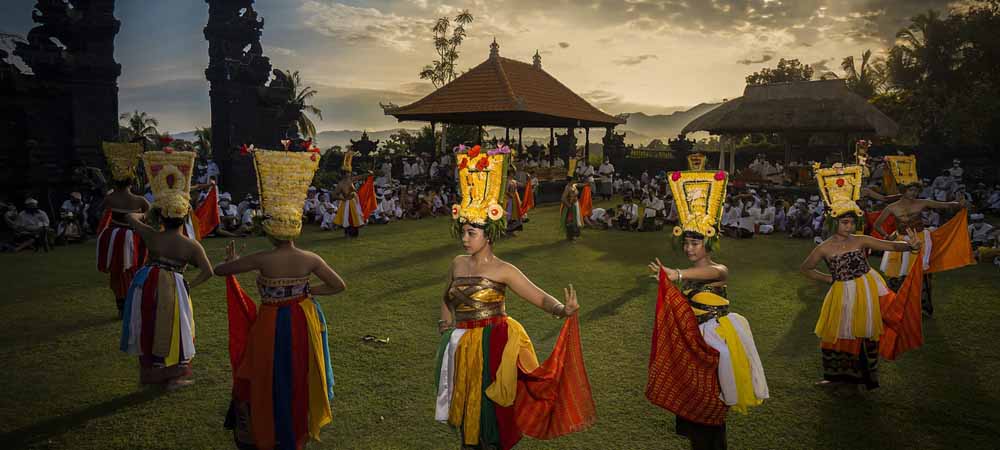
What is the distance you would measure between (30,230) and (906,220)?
1754cm

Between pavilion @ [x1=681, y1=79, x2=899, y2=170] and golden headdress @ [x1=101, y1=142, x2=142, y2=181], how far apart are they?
28.5m

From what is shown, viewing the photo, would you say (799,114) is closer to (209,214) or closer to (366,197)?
(366,197)

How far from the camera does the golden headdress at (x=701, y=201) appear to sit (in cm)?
444

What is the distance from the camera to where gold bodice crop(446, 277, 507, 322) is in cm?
392

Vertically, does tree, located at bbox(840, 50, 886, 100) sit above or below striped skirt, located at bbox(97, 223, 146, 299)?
above

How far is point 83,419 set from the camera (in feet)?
16.3

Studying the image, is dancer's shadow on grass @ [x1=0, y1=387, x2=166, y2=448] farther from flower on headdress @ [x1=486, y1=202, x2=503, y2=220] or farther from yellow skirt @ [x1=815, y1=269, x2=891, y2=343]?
yellow skirt @ [x1=815, y1=269, x2=891, y2=343]

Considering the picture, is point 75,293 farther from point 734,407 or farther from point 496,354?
point 734,407

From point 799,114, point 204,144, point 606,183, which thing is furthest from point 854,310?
Result: point 204,144

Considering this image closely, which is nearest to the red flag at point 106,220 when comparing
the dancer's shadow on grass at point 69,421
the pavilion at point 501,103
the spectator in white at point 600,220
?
the dancer's shadow on grass at point 69,421

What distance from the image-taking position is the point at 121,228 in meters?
7.31

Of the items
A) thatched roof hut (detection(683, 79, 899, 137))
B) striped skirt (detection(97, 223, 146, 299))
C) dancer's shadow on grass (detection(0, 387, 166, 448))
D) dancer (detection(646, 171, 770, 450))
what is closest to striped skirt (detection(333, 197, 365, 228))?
striped skirt (detection(97, 223, 146, 299))

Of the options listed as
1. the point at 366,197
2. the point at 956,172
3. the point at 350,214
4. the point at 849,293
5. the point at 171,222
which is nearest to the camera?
the point at 171,222

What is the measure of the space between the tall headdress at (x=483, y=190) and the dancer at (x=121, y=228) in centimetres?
530
